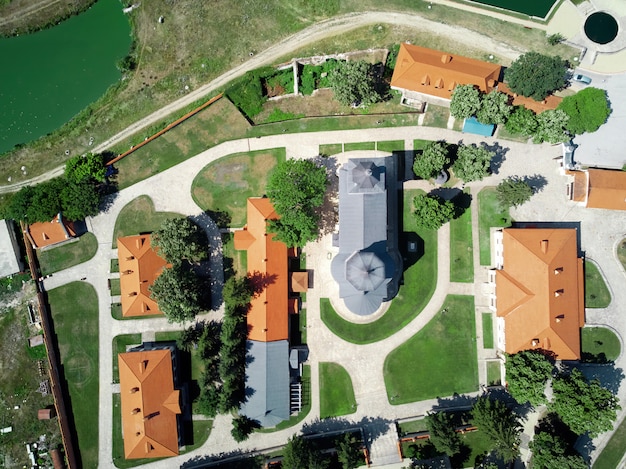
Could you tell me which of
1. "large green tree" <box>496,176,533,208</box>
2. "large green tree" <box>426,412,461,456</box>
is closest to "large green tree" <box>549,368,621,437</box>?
"large green tree" <box>426,412,461,456</box>

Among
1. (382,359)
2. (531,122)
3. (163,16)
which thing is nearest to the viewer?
(531,122)

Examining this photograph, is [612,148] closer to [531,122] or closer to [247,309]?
[531,122]

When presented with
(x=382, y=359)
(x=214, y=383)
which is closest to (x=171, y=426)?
(x=214, y=383)

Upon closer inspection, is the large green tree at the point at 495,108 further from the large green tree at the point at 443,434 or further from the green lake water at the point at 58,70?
the green lake water at the point at 58,70

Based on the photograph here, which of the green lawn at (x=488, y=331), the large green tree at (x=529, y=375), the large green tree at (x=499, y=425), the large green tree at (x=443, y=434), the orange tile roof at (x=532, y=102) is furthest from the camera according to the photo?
the green lawn at (x=488, y=331)

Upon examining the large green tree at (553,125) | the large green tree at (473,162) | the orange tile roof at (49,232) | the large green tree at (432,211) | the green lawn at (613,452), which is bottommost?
the green lawn at (613,452)

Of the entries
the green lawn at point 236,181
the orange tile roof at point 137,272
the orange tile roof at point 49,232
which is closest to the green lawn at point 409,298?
the green lawn at point 236,181
